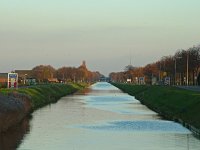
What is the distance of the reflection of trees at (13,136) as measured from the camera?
27.6 metres

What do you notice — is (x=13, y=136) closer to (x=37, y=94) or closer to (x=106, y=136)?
(x=106, y=136)

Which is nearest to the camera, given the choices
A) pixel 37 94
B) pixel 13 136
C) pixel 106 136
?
pixel 13 136

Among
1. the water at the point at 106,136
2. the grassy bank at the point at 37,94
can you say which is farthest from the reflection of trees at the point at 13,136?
the grassy bank at the point at 37,94

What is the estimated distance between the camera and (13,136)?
31844mm

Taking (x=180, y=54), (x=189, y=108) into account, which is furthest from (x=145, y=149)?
(x=180, y=54)

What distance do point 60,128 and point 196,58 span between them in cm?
7863

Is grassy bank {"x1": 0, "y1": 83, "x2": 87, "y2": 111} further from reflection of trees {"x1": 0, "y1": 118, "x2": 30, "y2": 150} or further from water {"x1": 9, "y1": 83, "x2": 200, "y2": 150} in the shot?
reflection of trees {"x1": 0, "y1": 118, "x2": 30, "y2": 150}

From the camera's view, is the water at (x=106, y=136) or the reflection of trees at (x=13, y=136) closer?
the reflection of trees at (x=13, y=136)

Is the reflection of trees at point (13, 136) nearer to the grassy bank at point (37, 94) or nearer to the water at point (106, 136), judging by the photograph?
the water at point (106, 136)

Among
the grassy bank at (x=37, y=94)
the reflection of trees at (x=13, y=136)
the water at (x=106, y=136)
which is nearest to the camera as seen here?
the reflection of trees at (x=13, y=136)

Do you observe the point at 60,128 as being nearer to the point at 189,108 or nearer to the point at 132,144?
the point at 132,144

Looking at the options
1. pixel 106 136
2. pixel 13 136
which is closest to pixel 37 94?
pixel 13 136

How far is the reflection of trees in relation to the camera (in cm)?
2757

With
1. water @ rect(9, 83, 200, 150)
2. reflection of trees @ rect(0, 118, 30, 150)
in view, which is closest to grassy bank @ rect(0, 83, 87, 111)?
water @ rect(9, 83, 200, 150)
